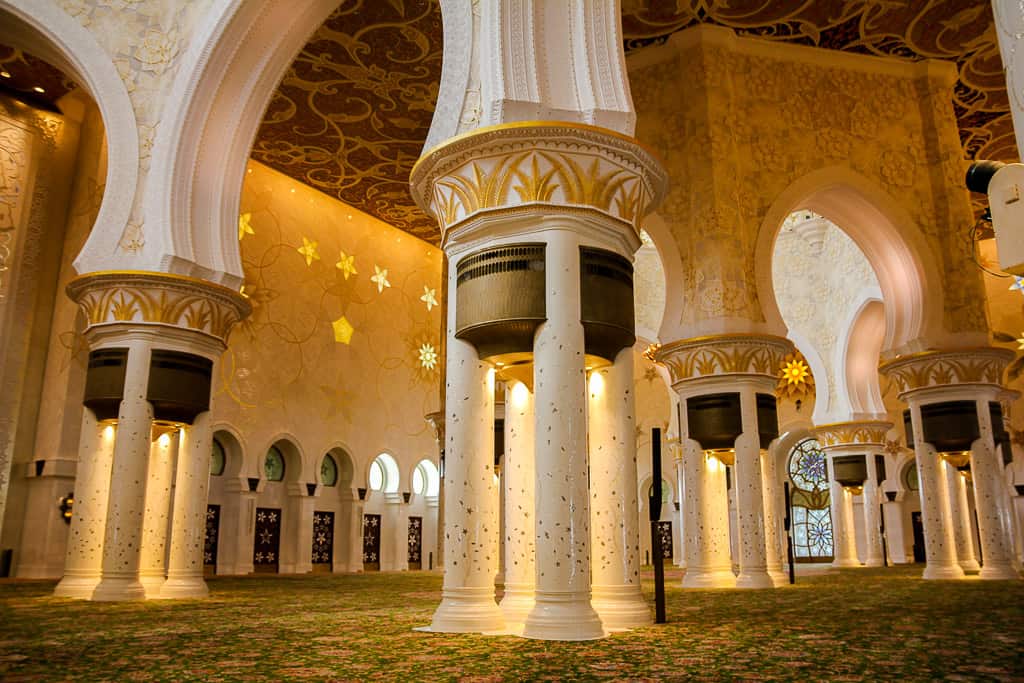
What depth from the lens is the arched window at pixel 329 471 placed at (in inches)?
645

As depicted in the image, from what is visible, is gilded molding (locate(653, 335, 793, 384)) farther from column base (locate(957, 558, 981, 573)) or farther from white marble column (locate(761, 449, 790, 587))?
column base (locate(957, 558, 981, 573))

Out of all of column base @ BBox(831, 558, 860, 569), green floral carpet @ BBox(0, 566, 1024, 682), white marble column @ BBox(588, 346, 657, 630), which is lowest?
column base @ BBox(831, 558, 860, 569)

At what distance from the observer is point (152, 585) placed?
7.59m

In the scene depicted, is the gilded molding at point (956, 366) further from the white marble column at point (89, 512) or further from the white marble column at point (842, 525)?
the white marble column at point (89, 512)

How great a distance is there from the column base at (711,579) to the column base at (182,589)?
4.95 m

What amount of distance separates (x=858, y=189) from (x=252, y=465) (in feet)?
34.5

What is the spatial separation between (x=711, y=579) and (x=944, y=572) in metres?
3.34

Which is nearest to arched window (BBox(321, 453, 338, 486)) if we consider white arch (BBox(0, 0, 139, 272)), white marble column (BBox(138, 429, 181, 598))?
white marble column (BBox(138, 429, 181, 598))

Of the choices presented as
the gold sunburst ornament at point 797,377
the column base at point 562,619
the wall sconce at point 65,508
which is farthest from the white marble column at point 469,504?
the gold sunburst ornament at point 797,377

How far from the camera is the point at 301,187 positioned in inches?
639

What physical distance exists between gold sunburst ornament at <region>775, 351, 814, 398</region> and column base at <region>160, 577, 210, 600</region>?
54.2 feet

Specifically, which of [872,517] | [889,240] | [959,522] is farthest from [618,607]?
[872,517]

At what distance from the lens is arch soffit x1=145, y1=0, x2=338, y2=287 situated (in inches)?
319

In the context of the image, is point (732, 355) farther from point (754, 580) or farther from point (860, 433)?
point (860, 433)
